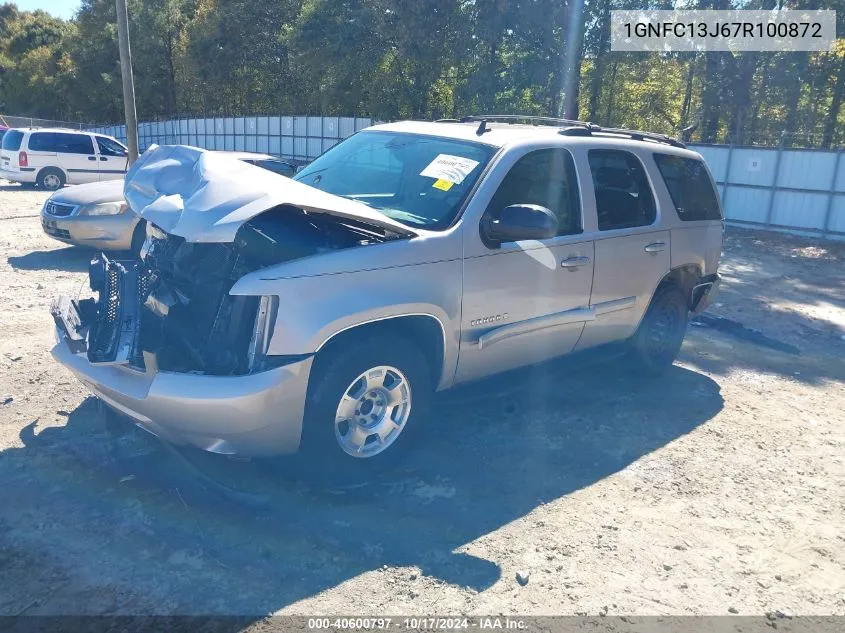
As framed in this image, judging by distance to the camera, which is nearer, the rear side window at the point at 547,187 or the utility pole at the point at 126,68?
the rear side window at the point at 547,187

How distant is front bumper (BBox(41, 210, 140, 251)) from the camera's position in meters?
8.72

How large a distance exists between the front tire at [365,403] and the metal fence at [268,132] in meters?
20.1

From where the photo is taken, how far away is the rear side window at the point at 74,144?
58.7 ft

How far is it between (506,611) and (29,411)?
3.42 metres

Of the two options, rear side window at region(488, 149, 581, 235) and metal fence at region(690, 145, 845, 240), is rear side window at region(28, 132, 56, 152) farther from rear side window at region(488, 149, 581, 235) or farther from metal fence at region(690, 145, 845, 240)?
rear side window at region(488, 149, 581, 235)

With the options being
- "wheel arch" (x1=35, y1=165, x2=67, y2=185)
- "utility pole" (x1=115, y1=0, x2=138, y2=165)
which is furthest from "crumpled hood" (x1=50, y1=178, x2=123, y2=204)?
"wheel arch" (x1=35, y1=165, x2=67, y2=185)

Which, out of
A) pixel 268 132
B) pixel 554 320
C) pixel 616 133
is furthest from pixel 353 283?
pixel 268 132

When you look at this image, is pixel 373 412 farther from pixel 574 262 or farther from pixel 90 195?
pixel 90 195

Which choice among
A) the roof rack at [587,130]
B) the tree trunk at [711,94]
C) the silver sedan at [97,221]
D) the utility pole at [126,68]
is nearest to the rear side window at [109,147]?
the utility pole at [126,68]

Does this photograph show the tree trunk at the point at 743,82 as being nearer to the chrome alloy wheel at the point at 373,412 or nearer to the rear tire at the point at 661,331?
the rear tire at the point at 661,331

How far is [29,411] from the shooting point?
4660 millimetres

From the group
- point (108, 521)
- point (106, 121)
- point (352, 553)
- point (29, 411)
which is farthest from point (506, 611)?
point (106, 121)

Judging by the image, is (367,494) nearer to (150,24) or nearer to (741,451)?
(741,451)

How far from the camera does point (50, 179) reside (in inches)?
717
